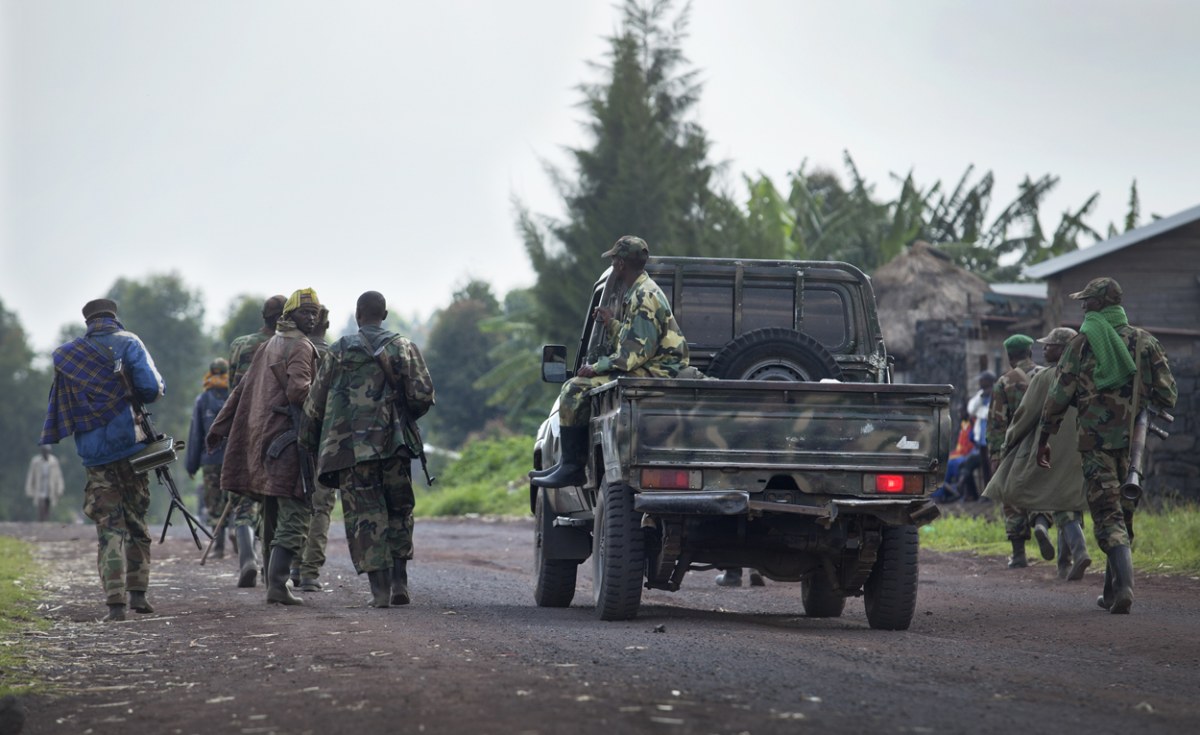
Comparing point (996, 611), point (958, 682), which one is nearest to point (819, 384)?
point (958, 682)

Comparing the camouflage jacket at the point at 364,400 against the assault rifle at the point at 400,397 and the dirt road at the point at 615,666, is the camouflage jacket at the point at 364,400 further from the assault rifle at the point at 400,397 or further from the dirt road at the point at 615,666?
the dirt road at the point at 615,666

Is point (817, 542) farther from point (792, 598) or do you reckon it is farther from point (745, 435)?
point (792, 598)

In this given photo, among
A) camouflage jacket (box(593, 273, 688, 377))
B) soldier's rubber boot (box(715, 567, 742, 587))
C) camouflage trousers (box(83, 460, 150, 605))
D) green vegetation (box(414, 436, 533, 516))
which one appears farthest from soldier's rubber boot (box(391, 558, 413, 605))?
green vegetation (box(414, 436, 533, 516))

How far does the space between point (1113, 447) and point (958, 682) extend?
4323mm

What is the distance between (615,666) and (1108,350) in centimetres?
517

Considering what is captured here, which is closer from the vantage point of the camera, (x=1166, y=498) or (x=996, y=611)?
(x=996, y=611)

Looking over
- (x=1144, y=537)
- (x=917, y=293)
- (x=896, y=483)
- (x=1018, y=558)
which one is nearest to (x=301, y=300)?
(x=896, y=483)

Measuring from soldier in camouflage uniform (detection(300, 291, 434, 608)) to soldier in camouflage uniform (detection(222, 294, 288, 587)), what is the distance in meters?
1.80

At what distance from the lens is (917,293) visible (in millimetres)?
29188

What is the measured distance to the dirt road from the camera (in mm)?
5402

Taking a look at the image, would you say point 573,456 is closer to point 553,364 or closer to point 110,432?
point 553,364

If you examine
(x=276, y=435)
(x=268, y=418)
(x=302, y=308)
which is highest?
(x=302, y=308)

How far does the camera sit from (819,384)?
841cm

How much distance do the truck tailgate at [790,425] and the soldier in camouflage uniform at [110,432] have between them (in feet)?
12.1
